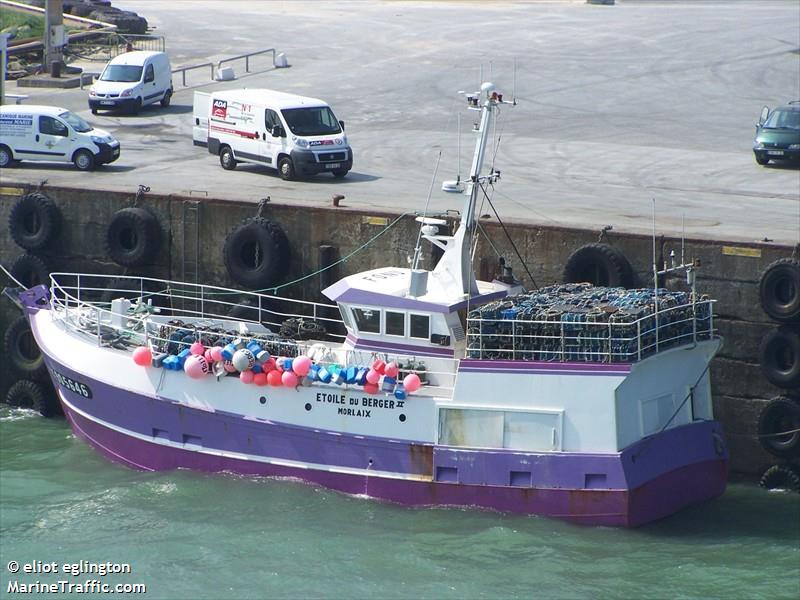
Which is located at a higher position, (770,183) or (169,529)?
(770,183)

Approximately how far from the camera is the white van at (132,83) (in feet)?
114

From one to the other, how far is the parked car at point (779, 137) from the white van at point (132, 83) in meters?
15.2

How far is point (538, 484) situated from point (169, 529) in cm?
501

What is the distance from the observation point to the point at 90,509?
1947cm

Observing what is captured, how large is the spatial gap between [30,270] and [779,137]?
Answer: 15762 mm

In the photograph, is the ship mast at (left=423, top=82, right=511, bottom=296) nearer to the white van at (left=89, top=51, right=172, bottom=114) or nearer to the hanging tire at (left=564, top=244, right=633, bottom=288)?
the hanging tire at (left=564, top=244, right=633, bottom=288)

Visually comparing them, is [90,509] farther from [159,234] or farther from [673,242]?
[673,242]

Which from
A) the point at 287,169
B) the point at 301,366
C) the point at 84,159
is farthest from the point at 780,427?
the point at 84,159

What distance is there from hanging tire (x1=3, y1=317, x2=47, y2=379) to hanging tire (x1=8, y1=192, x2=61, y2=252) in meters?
1.39

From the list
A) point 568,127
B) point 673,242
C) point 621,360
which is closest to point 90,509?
point 621,360

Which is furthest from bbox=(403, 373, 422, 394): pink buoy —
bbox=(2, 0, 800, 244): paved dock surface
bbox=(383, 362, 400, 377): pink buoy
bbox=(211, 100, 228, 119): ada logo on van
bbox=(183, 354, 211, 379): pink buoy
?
bbox=(211, 100, 228, 119): ada logo on van

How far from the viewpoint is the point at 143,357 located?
20.4m

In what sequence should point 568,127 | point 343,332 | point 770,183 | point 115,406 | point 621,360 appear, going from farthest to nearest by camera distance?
point 568,127 < point 770,183 < point 343,332 < point 115,406 < point 621,360

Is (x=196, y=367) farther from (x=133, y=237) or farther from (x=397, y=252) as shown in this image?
(x=133, y=237)
